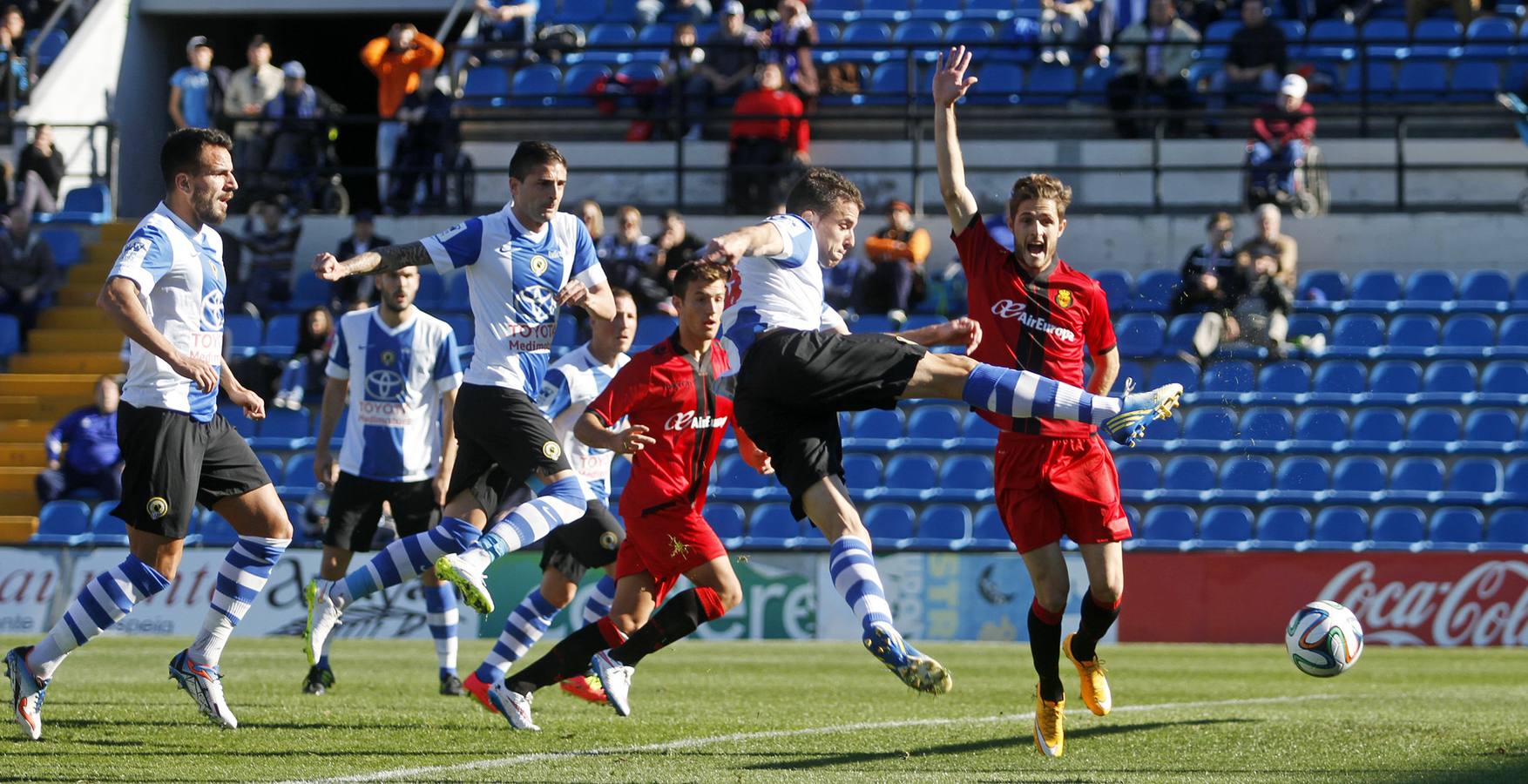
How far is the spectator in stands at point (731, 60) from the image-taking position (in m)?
21.1

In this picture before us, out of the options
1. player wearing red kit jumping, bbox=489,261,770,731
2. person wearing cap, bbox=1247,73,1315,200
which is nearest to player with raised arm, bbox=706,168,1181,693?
player wearing red kit jumping, bbox=489,261,770,731

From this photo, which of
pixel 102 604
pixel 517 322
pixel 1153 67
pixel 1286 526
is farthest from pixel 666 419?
pixel 1153 67

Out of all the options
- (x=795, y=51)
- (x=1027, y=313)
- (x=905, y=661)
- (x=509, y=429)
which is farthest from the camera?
(x=795, y=51)

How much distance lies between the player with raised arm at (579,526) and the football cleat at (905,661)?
275 centimetres

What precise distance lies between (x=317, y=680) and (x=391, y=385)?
1639mm

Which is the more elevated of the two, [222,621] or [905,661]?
[905,661]

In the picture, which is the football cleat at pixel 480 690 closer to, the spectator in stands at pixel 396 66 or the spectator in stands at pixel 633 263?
the spectator in stands at pixel 633 263

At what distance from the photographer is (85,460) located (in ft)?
59.7

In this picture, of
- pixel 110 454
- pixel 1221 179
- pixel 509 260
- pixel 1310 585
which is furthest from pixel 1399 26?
pixel 509 260

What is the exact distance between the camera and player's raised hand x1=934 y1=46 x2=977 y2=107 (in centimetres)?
740

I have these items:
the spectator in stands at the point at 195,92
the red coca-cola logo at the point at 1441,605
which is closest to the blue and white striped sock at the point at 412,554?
the red coca-cola logo at the point at 1441,605

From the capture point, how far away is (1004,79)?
2188 centimetres

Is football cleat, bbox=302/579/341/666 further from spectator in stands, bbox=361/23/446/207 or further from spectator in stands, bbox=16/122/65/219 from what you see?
spectator in stands, bbox=16/122/65/219

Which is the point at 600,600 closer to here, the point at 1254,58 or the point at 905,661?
the point at 905,661
